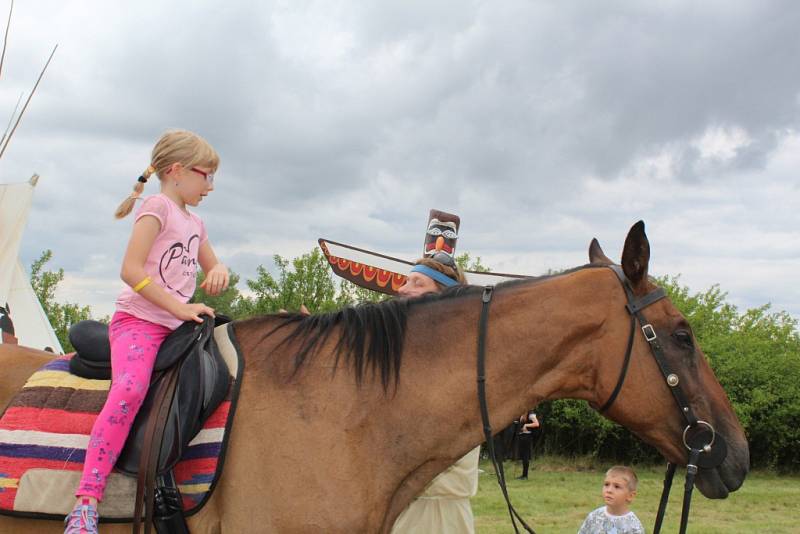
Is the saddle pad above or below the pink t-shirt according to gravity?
below

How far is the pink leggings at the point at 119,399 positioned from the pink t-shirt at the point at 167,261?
0.09m

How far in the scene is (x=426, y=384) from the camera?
116 inches

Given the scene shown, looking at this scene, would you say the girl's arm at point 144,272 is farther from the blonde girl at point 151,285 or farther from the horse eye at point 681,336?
the horse eye at point 681,336

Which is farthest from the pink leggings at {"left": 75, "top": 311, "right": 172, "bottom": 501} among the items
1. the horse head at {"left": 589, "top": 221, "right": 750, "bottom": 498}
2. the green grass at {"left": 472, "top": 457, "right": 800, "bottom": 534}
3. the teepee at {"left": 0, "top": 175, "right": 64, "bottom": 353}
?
the teepee at {"left": 0, "top": 175, "right": 64, "bottom": 353}

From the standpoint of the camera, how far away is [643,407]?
9.85ft

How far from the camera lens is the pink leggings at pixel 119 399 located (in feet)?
8.81

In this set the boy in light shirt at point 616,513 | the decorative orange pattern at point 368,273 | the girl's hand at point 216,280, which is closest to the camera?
the girl's hand at point 216,280

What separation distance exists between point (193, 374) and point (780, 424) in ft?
65.8

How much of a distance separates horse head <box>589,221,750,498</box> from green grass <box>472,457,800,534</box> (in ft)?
23.4

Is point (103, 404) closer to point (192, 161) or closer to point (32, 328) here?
point (192, 161)

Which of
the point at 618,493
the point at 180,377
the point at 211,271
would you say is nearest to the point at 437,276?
the point at 211,271

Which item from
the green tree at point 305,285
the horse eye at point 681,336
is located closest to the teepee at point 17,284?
the horse eye at point 681,336

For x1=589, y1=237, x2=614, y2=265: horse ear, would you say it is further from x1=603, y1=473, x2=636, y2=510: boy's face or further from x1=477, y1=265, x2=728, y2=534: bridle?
x1=603, y1=473, x2=636, y2=510: boy's face

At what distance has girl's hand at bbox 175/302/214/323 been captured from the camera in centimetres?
291
